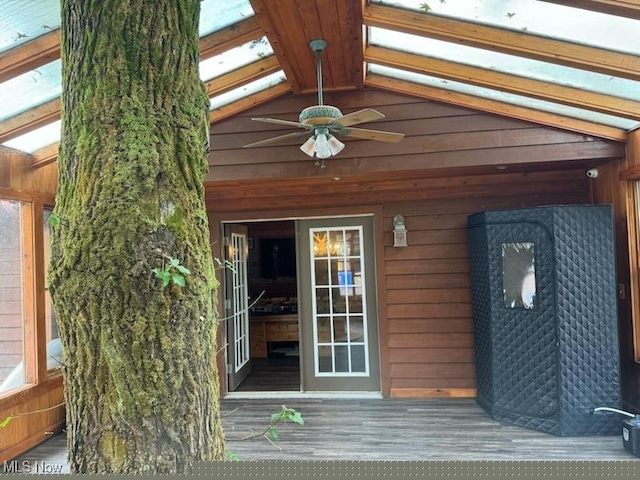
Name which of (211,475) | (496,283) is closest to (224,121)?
(496,283)

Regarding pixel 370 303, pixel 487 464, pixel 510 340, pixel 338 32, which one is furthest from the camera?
pixel 370 303

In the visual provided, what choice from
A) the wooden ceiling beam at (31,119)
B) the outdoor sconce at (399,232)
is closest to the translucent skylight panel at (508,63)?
the outdoor sconce at (399,232)

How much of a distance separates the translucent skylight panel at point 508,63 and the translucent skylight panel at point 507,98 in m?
0.25

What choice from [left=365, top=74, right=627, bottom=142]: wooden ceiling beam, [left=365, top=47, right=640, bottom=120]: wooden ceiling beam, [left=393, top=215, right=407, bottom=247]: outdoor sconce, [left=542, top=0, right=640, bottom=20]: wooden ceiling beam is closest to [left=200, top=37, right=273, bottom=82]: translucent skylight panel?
[left=365, top=47, right=640, bottom=120]: wooden ceiling beam

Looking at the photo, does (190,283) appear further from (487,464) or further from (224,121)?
(224,121)

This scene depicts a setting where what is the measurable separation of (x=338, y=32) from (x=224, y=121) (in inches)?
60.8

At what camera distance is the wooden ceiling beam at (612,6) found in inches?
74.6

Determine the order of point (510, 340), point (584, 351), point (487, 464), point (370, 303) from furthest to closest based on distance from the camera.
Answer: point (370, 303), point (510, 340), point (584, 351), point (487, 464)

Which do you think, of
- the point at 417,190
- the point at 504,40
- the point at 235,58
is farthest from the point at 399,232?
the point at 235,58

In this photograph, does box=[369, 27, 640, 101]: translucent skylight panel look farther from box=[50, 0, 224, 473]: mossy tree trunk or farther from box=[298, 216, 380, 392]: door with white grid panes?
box=[50, 0, 224, 473]: mossy tree trunk

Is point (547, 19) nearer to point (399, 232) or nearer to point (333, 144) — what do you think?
point (333, 144)

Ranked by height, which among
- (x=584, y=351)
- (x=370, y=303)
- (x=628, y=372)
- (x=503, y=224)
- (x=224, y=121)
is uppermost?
(x=224, y=121)

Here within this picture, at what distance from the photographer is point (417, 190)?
4.34m

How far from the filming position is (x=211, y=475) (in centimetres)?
84
